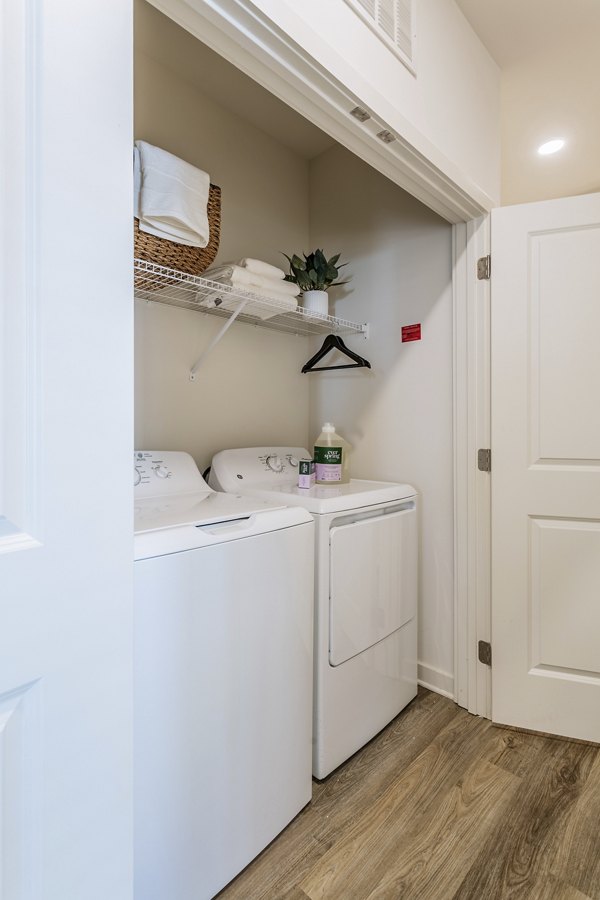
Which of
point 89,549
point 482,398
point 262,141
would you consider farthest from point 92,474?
point 262,141

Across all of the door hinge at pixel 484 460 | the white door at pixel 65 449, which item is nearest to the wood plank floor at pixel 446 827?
the white door at pixel 65 449

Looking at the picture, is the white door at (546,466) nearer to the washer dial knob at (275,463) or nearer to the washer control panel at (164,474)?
the washer dial knob at (275,463)

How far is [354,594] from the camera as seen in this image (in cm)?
164

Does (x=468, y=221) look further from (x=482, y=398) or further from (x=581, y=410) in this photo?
(x=581, y=410)

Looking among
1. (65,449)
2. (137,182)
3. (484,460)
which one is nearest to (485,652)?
(484,460)

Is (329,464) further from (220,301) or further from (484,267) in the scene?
(484,267)

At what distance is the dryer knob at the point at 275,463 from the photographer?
210 cm

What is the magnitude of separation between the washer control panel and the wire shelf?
0.57 m

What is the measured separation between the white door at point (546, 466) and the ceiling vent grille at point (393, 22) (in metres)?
0.67

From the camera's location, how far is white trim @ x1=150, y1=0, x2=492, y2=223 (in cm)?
98

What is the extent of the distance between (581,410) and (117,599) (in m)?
1.68

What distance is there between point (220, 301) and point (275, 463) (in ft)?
2.37

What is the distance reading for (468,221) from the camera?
1.95m

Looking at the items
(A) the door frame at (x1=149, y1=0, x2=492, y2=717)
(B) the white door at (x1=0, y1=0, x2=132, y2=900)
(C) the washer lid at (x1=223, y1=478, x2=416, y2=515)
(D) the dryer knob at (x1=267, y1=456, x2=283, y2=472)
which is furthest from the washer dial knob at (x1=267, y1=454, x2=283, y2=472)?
(B) the white door at (x1=0, y1=0, x2=132, y2=900)
